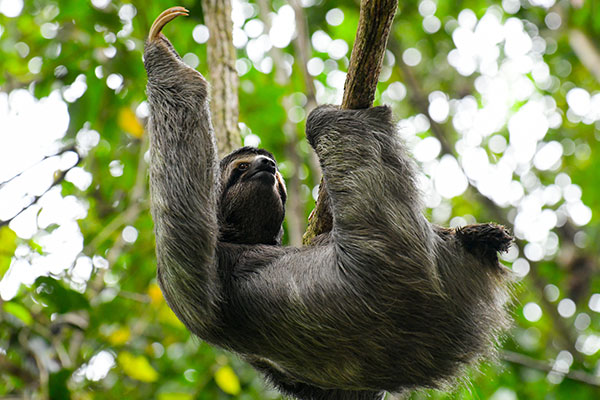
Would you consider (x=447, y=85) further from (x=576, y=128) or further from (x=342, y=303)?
(x=342, y=303)

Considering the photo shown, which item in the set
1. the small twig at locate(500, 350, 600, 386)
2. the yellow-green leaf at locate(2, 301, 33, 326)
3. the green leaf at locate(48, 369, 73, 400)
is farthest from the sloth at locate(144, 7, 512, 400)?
the small twig at locate(500, 350, 600, 386)

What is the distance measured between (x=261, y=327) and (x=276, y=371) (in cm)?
117

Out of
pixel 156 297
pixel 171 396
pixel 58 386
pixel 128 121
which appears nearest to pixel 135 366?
pixel 171 396

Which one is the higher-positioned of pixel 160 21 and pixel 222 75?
pixel 160 21

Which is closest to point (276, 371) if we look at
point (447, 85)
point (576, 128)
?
point (447, 85)

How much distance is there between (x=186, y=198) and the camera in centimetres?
525

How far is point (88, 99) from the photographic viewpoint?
8.70 meters

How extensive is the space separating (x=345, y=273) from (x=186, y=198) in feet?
5.05

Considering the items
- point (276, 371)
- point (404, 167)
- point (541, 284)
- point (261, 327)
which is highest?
point (404, 167)

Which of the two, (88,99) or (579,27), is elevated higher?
(579,27)

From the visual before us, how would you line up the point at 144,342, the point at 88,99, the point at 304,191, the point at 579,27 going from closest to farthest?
the point at 88,99, the point at 144,342, the point at 579,27, the point at 304,191

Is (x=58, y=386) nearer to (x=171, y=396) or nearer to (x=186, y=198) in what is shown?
(x=171, y=396)

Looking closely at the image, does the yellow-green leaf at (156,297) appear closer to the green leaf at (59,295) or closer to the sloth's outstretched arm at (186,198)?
the green leaf at (59,295)

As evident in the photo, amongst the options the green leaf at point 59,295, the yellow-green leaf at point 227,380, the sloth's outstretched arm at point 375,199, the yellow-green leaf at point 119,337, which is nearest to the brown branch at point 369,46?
the sloth's outstretched arm at point 375,199
